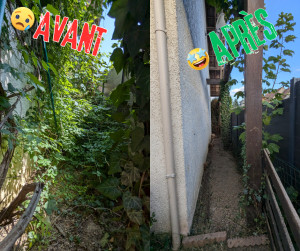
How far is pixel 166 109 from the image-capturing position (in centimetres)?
116

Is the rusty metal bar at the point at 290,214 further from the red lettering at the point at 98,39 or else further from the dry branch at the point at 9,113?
the dry branch at the point at 9,113

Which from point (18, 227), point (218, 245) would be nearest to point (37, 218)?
point (18, 227)

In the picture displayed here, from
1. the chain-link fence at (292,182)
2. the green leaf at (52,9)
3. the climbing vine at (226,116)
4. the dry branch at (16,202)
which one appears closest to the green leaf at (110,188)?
the dry branch at (16,202)

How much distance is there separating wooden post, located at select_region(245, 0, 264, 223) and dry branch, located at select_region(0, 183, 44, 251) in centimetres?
135

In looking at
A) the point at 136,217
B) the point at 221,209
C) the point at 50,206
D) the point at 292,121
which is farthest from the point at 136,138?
the point at 292,121

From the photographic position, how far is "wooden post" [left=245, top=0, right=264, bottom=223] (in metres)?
1.52

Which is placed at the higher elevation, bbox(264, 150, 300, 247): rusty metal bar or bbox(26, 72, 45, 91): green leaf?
bbox(26, 72, 45, 91): green leaf

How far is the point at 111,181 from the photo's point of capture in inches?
31.1

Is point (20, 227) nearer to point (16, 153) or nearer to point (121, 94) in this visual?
point (16, 153)

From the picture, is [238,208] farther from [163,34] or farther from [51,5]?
[51,5]

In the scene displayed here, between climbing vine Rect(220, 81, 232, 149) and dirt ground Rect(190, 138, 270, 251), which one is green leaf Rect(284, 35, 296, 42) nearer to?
dirt ground Rect(190, 138, 270, 251)

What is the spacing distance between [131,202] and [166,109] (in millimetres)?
525

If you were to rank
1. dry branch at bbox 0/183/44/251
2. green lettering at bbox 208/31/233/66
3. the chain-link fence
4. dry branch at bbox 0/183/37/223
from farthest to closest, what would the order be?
1. the chain-link fence
2. green lettering at bbox 208/31/233/66
3. dry branch at bbox 0/183/37/223
4. dry branch at bbox 0/183/44/251

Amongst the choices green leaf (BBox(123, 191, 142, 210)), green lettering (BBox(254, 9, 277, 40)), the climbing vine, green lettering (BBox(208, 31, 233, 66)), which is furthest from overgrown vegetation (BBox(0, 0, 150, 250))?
the climbing vine
